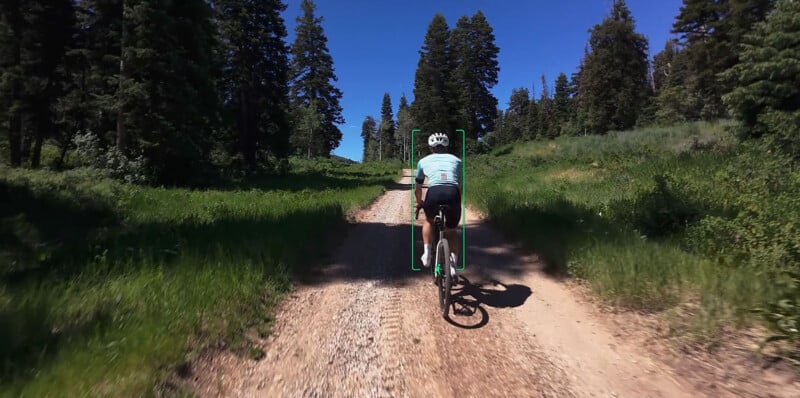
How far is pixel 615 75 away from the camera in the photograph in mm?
48062

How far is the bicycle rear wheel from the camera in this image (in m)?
4.67

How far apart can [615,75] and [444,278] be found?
52060 mm

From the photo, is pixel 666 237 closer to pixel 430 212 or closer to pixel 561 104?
pixel 430 212

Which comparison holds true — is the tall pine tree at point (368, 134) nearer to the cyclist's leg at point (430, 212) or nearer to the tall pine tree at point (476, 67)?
the tall pine tree at point (476, 67)

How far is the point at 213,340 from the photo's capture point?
3.82m

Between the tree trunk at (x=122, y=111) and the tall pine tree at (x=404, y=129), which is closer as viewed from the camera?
the tree trunk at (x=122, y=111)

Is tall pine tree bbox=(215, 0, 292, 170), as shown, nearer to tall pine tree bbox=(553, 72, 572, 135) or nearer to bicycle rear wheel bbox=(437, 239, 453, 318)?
bicycle rear wheel bbox=(437, 239, 453, 318)

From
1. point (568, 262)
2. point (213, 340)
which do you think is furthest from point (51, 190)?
point (568, 262)

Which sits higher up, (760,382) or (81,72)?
(81,72)

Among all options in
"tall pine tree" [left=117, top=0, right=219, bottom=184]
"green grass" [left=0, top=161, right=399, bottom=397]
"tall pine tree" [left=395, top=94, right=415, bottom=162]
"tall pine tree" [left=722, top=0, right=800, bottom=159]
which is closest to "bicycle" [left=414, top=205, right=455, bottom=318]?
"green grass" [left=0, top=161, right=399, bottom=397]

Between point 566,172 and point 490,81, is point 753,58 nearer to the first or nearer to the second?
point 566,172

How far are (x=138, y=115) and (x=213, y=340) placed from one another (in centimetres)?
1692

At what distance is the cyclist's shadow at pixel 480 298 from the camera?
474cm

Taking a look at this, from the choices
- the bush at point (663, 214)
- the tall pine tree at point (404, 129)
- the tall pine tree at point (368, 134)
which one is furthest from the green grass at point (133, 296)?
the tall pine tree at point (368, 134)
